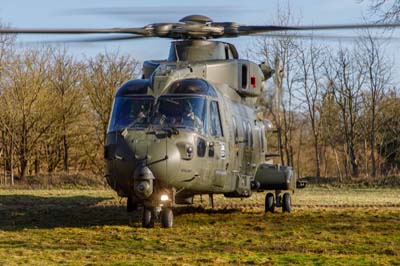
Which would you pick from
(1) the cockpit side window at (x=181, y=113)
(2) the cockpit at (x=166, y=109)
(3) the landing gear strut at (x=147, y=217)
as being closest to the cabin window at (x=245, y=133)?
(2) the cockpit at (x=166, y=109)

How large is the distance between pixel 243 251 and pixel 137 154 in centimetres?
332

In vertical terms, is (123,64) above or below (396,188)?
above

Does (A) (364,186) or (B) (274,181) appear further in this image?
(A) (364,186)

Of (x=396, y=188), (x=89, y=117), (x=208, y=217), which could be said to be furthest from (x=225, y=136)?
(x=89, y=117)

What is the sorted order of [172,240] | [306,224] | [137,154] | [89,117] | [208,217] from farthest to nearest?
1. [89,117]
2. [208,217]
3. [306,224]
4. [137,154]
5. [172,240]

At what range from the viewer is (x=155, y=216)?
526 inches

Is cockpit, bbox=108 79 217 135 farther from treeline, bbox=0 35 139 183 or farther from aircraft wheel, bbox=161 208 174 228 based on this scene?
treeline, bbox=0 35 139 183

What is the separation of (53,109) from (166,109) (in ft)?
100

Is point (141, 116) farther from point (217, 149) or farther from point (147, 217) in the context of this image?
point (147, 217)

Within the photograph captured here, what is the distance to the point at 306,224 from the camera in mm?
14336

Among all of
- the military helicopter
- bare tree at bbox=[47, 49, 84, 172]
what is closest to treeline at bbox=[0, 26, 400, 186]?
bare tree at bbox=[47, 49, 84, 172]

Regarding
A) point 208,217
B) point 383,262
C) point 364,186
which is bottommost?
point 364,186

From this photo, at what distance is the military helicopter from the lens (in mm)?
12805

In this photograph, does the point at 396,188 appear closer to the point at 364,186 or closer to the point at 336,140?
the point at 364,186
